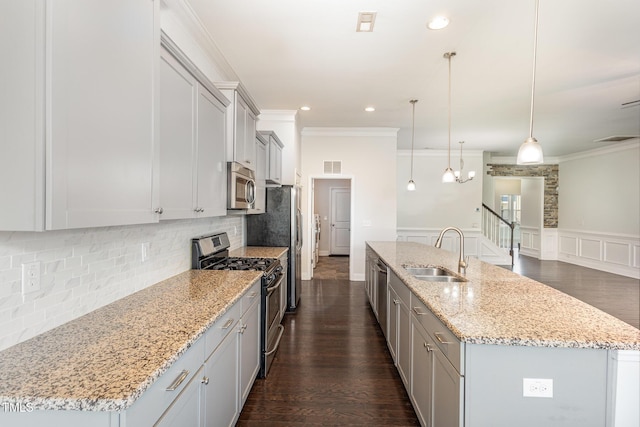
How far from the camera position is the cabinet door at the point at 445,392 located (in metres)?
1.43

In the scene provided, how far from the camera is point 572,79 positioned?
372 cm

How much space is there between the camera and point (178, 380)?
121 centimetres

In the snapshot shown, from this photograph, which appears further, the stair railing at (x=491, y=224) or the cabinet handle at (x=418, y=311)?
the stair railing at (x=491, y=224)

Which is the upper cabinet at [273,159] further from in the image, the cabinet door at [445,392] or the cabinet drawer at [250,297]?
the cabinet door at [445,392]

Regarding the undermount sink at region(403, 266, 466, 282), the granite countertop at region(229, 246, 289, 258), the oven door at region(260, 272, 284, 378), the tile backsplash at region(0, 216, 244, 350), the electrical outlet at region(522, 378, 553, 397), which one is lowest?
the oven door at region(260, 272, 284, 378)

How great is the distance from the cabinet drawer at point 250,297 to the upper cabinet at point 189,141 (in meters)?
0.62

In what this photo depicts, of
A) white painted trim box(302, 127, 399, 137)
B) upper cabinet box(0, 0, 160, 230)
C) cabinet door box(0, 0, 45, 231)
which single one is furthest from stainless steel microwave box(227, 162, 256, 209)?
white painted trim box(302, 127, 399, 137)

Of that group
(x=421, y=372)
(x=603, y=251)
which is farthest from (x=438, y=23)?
(x=603, y=251)

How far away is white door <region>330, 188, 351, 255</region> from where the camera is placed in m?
10.2

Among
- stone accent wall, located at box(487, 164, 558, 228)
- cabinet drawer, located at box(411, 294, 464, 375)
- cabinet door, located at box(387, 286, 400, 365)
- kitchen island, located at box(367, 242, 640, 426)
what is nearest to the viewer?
kitchen island, located at box(367, 242, 640, 426)

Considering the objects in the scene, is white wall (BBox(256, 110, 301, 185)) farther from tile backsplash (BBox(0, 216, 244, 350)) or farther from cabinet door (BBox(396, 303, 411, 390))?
cabinet door (BBox(396, 303, 411, 390))

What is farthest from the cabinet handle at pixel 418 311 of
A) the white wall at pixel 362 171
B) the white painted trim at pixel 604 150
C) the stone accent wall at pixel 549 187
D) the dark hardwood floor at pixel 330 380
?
the stone accent wall at pixel 549 187

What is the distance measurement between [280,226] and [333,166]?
232 cm

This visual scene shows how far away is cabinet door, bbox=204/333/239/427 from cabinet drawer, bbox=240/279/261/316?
219 mm
